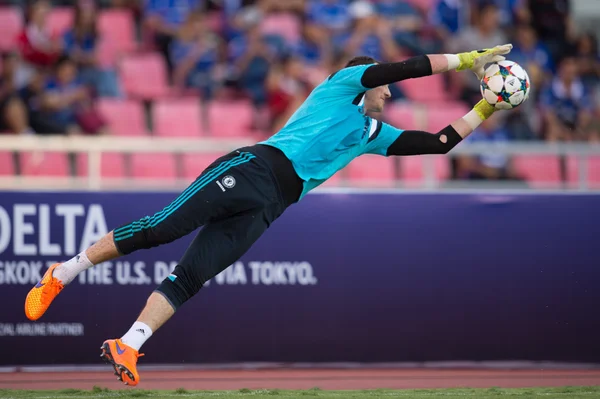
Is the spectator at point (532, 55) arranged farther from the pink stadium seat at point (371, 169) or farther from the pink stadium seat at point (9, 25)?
the pink stadium seat at point (9, 25)

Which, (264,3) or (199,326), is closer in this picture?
(199,326)

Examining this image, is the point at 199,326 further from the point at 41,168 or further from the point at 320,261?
the point at 41,168

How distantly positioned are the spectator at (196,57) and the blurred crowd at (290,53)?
15 millimetres

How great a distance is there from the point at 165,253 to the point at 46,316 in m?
1.24

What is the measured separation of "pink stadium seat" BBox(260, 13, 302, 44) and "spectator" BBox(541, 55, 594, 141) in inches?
140

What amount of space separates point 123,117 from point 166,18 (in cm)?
241

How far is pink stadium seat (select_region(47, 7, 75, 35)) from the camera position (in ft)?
45.0

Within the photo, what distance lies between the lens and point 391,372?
9.62 meters

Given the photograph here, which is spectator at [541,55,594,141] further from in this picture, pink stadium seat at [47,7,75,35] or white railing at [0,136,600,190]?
pink stadium seat at [47,7,75,35]

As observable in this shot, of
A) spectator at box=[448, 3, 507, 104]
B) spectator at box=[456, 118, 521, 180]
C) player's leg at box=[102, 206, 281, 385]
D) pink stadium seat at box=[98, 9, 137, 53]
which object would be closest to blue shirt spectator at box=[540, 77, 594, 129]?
spectator at box=[448, 3, 507, 104]

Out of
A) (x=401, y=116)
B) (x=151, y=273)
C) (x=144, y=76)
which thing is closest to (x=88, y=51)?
(x=144, y=76)

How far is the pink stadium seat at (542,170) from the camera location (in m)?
10.5

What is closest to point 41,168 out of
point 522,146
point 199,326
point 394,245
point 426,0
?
point 199,326

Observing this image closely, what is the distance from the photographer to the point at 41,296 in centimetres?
702
